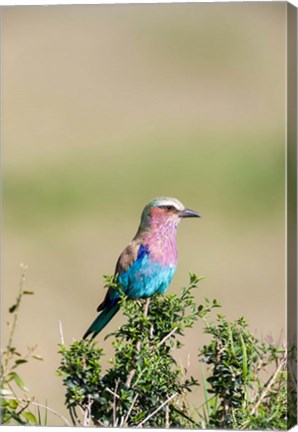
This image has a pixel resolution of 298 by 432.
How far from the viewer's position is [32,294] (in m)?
6.87

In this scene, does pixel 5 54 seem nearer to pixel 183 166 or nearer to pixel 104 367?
pixel 183 166

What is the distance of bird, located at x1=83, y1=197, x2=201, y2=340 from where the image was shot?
6887 millimetres

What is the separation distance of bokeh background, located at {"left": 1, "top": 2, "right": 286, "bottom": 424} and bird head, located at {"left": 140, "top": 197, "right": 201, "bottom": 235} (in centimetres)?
4

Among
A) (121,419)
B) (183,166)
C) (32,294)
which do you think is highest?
(183,166)

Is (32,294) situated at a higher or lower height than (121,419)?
higher

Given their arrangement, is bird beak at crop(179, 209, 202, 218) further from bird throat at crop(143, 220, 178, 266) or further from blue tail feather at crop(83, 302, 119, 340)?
blue tail feather at crop(83, 302, 119, 340)

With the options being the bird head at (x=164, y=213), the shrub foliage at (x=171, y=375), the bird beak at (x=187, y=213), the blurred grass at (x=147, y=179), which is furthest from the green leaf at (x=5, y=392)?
the bird beak at (x=187, y=213)

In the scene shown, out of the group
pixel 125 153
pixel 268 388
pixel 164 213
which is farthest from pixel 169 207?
pixel 268 388

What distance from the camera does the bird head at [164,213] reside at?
6859mm

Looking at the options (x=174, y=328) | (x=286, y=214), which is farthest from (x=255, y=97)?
(x=174, y=328)

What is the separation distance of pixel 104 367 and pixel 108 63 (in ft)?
3.67

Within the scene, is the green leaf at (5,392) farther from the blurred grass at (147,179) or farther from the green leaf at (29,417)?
the blurred grass at (147,179)

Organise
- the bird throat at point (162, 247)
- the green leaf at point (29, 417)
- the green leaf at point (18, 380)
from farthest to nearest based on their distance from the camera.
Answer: the bird throat at point (162, 247) < the green leaf at point (29, 417) < the green leaf at point (18, 380)

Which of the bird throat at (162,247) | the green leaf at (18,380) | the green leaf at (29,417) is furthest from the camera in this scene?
the bird throat at (162,247)
